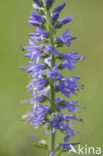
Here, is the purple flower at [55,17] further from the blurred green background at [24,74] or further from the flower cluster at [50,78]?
the blurred green background at [24,74]

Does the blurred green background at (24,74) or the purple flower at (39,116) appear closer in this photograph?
the purple flower at (39,116)

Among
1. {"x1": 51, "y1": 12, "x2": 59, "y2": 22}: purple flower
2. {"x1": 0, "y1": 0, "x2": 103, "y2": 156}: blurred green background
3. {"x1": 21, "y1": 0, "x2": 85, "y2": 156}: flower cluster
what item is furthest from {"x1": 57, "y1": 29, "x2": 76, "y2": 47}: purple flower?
{"x1": 0, "y1": 0, "x2": 103, "y2": 156}: blurred green background

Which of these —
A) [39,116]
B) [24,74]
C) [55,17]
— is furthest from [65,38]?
[24,74]

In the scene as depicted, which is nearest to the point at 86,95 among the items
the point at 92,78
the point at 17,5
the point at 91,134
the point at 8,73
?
the point at 92,78

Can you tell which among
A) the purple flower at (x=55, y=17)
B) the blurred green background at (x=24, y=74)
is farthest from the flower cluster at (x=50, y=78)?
the blurred green background at (x=24, y=74)

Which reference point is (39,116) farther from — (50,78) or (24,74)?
(24,74)

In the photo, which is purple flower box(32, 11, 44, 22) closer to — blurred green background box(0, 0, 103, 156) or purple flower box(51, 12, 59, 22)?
purple flower box(51, 12, 59, 22)

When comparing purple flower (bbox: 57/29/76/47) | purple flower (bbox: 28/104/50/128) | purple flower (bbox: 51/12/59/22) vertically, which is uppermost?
purple flower (bbox: 51/12/59/22)

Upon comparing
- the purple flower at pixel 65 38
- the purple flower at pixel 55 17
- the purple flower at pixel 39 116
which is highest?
the purple flower at pixel 55 17

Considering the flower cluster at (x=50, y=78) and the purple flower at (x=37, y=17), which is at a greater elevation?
the purple flower at (x=37, y=17)
